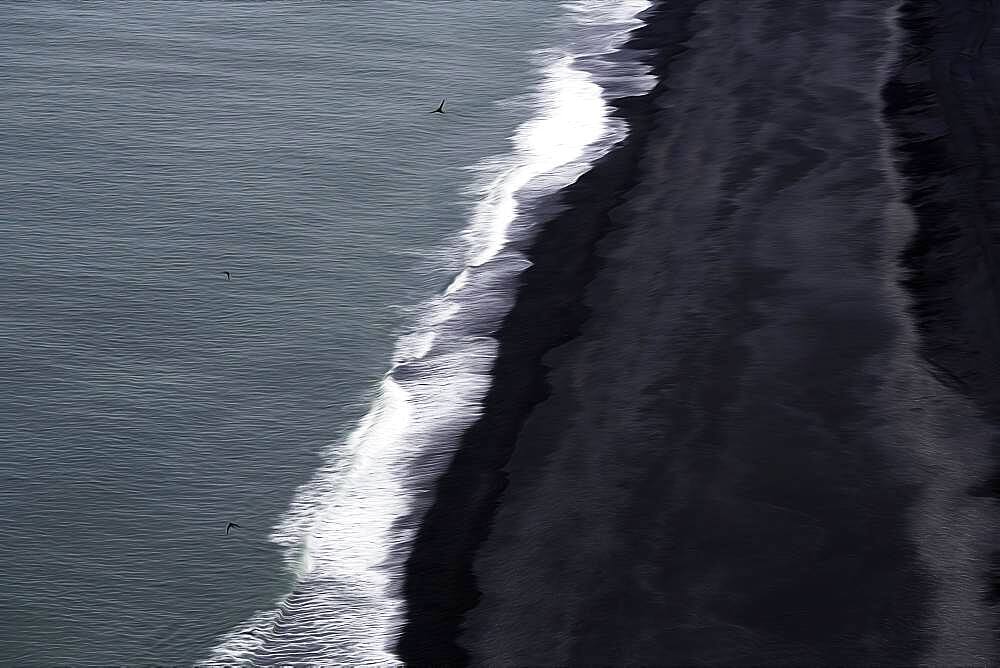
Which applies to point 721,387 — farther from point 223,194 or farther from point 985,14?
point 985,14

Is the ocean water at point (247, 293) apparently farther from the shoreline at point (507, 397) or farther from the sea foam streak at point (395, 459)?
the shoreline at point (507, 397)

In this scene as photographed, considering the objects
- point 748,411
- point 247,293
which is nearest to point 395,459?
point 748,411

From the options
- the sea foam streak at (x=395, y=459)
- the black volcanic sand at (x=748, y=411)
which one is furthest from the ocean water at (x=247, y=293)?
the black volcanic sand at (x=748, y=411)

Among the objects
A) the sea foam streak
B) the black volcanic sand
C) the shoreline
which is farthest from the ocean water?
the black volcanic sand

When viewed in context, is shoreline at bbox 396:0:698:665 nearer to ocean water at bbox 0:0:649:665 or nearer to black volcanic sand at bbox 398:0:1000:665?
black volcanic sand at bbox 398:0:1000:665

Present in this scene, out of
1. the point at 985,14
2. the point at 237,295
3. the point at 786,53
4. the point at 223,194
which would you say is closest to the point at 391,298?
the point at 237,295

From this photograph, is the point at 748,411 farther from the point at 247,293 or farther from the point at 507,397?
the point at 247,293
